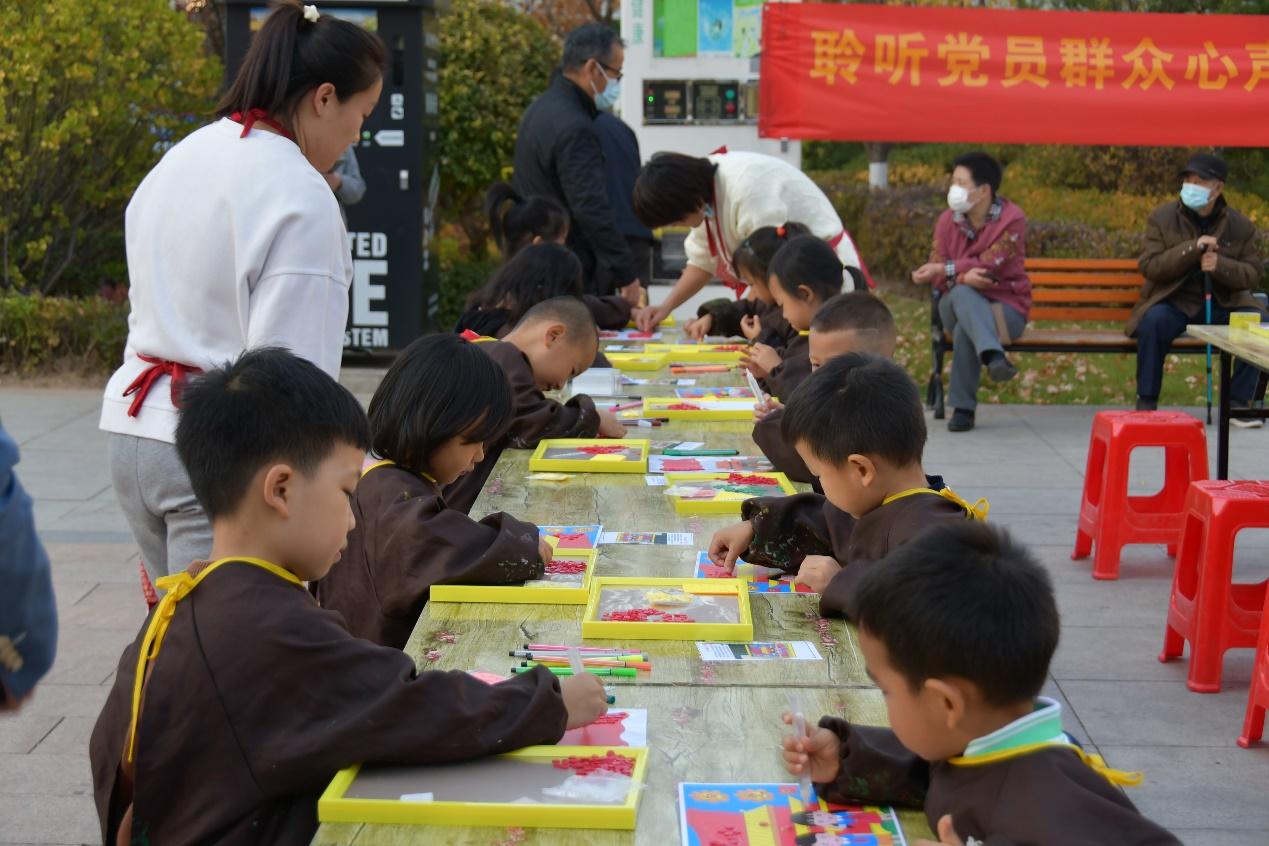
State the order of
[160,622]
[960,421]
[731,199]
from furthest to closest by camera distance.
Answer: [960,421] < [731,199] < [160,622]

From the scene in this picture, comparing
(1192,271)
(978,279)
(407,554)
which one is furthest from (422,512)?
(1192,271)

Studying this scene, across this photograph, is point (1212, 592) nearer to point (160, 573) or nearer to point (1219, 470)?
point (1219, 470)

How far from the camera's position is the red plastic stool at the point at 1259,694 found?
379 centimetres

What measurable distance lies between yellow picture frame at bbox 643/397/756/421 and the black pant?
3.90m

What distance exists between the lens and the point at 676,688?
7.44 ft

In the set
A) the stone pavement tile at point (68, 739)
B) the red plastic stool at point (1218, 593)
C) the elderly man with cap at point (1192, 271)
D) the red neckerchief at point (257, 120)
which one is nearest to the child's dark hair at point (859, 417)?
the red neckerchief at point (257, 120)

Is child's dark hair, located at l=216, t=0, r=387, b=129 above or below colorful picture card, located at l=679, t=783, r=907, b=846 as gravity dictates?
above

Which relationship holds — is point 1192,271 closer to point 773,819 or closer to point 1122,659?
point 1122,659

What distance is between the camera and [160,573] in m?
2.80

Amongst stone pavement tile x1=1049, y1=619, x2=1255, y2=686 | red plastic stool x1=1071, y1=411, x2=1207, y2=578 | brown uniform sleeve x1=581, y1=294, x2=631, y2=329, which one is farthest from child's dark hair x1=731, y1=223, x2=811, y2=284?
stone pavement tile x1=1049, y1=619, x2=1255, y2=686

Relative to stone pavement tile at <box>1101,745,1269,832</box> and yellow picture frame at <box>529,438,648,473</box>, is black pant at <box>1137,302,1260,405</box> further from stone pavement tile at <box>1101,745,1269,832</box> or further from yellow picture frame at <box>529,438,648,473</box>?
yellow picture frame at <box>529,438,648,473</box>

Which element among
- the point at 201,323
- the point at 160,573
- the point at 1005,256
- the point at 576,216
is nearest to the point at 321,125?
the point at 201,323

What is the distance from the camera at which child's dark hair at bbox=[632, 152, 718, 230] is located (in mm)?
5742

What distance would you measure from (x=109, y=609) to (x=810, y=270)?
255cm
